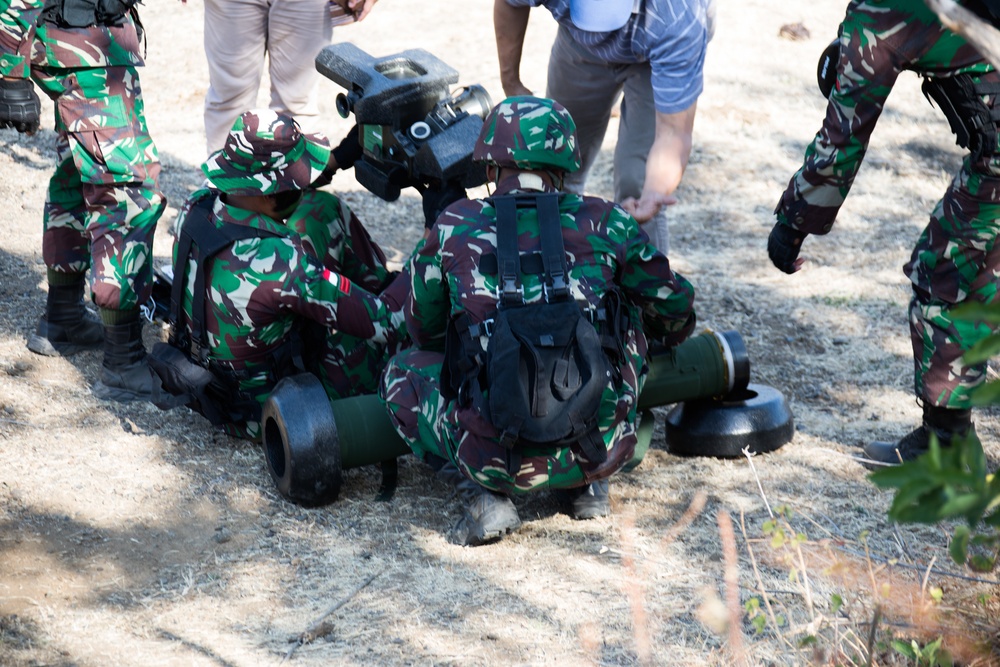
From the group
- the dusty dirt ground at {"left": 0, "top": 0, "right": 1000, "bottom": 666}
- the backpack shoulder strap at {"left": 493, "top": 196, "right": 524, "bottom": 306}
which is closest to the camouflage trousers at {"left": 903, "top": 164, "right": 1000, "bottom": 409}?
the dusty dirt ground at {"left": 0, "top": 0, "right": 1000, "bottom": 666}

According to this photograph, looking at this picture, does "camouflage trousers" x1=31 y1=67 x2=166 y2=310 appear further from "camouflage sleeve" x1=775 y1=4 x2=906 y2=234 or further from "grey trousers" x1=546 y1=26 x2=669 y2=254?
"camouflage sleeve" x1=775 y1=4 x2=906 y2=234

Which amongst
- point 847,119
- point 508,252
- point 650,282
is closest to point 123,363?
point 508,252

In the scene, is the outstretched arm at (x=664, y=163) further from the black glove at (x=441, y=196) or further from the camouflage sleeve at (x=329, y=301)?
the camouflage sleeve at (x=329, y=301)

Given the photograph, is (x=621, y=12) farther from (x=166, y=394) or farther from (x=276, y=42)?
(x=166, y=394)

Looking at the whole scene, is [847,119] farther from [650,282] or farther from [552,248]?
[552,248]

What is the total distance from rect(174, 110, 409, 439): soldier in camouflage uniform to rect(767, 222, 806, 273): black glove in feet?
4.67

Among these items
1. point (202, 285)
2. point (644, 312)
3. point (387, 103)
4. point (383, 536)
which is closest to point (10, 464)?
point (202, 285)

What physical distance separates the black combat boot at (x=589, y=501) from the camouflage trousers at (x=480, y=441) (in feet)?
0.72

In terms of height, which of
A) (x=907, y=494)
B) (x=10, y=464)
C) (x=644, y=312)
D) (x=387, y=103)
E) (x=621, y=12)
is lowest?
(x=10, y=464)

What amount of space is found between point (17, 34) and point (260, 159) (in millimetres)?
1345

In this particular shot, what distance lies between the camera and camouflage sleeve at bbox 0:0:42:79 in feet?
14.0

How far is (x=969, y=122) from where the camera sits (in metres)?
3.53

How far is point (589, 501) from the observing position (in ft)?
12.1

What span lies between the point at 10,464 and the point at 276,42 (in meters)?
2.60
